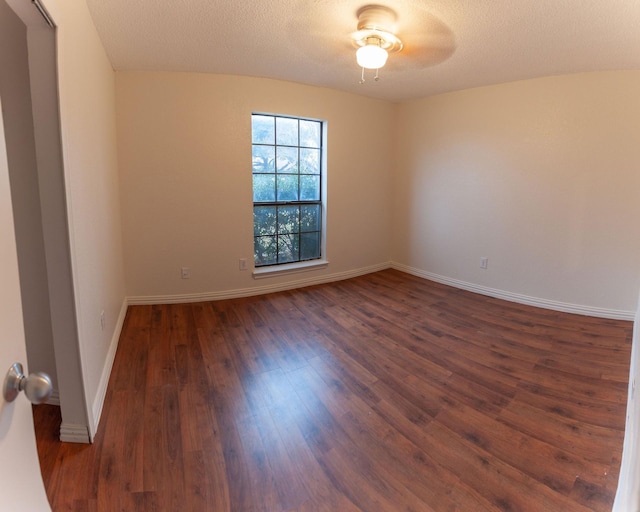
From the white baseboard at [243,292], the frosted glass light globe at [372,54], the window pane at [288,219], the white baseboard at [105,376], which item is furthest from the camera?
the window pane at [288,219]

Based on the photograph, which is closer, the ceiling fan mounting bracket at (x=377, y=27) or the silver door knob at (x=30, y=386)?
the silver door knob at (x=30, y=386)

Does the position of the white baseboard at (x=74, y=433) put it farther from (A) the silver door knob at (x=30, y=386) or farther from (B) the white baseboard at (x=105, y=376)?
(A) the silver door knob at (x=30, y=386)

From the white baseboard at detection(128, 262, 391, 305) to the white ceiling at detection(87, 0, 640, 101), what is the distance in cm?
222

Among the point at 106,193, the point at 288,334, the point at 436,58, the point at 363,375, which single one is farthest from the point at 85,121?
the point at 436,58

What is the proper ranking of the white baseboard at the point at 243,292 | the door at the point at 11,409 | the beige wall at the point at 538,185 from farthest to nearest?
1. the white baseboard at the point at 243,292
2. the beige wall at the point at 538,185
3. the door at the point at 11,409

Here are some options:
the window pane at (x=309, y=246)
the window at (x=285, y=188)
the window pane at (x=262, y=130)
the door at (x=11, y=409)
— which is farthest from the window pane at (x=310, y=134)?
the door at (x=11, y=409)

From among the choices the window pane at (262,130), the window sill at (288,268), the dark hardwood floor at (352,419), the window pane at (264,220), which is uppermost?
the window pane at (262,130)

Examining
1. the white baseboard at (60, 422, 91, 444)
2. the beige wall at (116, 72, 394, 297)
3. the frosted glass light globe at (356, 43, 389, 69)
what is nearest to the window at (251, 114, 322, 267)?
the beige wall at (116, 72, 394, 297)

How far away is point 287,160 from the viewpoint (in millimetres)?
3992

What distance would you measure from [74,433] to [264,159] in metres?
3.00

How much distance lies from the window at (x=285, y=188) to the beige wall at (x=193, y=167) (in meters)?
0.18

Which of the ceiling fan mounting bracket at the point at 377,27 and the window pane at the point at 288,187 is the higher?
the ceiling fan mounting bracket at the point at 377,27

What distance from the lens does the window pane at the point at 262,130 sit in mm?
3717

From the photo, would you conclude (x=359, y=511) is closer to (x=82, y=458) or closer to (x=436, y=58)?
(x=82, y=458)
